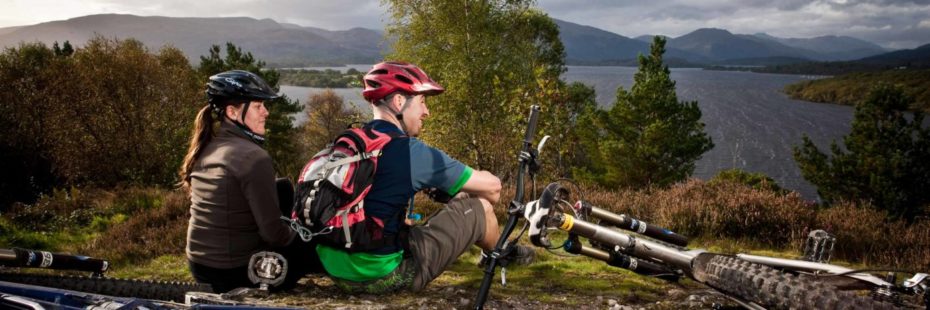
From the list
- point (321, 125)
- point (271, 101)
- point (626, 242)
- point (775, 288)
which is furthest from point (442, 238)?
point (321, 125)

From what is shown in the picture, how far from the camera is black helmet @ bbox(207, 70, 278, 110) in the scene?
14.2ft

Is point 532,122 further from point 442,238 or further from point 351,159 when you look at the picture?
point 442,238

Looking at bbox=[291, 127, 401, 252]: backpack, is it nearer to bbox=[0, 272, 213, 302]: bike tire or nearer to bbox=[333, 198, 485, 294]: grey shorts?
bbox=[333, 198, 485, 294]: grey shorts

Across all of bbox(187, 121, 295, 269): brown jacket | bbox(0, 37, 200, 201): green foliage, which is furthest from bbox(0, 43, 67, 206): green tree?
bbox(187, 121, 295, 269): brown jacket

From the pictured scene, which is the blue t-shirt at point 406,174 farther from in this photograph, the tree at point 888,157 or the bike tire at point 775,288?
the tree at point 888,157

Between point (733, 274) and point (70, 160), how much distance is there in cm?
4056

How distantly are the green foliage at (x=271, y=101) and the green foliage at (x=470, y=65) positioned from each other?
39.6 feet

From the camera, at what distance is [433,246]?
4141 millimetres

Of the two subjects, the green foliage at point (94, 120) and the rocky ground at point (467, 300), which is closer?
the rocky ground at point (467, 300)

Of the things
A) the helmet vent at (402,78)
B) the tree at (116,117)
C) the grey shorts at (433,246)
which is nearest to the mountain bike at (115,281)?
the grey shorts at (433,246)

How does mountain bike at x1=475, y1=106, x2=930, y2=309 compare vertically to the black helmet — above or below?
below

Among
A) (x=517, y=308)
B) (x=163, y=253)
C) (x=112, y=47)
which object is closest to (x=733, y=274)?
(x=517, y=308)

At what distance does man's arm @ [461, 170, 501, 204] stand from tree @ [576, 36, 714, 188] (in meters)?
33.5

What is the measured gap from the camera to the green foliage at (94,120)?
33.8 metres
